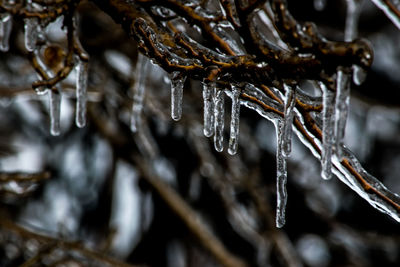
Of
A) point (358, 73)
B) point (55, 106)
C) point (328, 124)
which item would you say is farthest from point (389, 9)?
point (55, 106)

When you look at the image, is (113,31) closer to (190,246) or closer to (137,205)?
(137,205)

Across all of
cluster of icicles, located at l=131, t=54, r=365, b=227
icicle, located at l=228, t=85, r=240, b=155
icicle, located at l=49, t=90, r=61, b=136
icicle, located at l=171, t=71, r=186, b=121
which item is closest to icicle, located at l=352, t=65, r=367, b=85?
cluster of icicles, located at l=131, t=54, r=365, b=227

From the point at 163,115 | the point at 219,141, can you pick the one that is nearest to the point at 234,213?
the point at 163,115

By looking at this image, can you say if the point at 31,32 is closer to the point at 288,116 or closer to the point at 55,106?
the point at 55,106

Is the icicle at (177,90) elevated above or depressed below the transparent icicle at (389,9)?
below

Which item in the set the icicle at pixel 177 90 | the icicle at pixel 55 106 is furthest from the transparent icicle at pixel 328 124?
the icicle at pixel 55 106

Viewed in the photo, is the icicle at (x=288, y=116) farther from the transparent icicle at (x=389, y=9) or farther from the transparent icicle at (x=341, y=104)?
the transparent icicle at (x=389, y=9)
